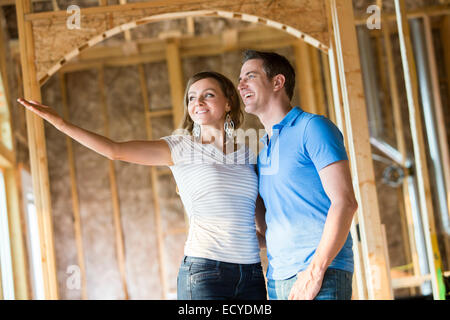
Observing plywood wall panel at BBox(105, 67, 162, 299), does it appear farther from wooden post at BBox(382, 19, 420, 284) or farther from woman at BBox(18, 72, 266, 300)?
woman at BBox(18, 72, 266, 300)

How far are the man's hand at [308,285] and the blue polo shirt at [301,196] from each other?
0.06 meters

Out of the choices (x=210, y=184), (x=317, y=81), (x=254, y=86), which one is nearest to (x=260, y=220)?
(x=210, y=184)

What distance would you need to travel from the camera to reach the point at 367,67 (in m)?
5.90

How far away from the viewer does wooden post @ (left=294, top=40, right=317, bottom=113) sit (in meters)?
6.23

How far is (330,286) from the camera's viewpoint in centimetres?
175

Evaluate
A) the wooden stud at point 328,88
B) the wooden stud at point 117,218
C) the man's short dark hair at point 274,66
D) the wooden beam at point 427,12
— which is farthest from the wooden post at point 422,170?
the wooden stud at point 117,218

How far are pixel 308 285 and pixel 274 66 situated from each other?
2.65 feet

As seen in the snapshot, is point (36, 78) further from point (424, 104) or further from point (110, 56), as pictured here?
point (424, 104)

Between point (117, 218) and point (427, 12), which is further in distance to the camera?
point (117, 218)

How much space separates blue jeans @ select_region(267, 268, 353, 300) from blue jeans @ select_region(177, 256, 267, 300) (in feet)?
0.37

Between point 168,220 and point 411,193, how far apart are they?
277cm

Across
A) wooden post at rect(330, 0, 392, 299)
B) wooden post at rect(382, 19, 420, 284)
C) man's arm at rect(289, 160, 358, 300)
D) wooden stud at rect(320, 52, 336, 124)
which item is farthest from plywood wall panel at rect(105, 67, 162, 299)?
man's arm at rect(289, 160, 358, 300)

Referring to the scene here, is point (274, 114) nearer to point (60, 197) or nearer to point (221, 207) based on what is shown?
point (221, 207)
